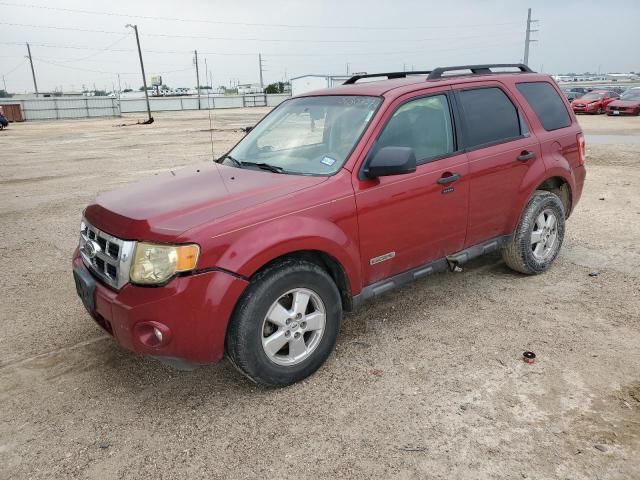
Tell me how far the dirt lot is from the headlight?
2.84 ft

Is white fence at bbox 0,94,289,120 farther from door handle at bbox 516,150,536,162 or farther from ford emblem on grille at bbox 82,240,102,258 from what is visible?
ford emblem on grille at bbox 82,240,102,258

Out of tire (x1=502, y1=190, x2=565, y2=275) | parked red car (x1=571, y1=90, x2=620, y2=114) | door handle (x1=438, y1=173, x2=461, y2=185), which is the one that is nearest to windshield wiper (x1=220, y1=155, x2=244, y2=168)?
door handle (x1=438, y1=173, x2=461, y2=185)

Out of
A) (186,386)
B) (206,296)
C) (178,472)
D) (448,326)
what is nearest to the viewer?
(178,472)

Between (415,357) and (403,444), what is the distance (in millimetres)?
929

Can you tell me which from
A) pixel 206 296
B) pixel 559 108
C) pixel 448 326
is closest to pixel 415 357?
pixel 448 326

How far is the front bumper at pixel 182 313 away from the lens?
2.78m

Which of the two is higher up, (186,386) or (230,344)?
(230,344)

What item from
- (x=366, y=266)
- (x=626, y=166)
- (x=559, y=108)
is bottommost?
(x=626, y=166)

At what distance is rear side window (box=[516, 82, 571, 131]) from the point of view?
478 cm


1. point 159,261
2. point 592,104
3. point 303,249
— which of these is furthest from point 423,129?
point 592,104

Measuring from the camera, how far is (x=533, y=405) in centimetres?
300

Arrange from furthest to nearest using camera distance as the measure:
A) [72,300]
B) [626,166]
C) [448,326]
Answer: [626,166]
[72,300]
[448,326]

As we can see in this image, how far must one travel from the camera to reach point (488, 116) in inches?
171

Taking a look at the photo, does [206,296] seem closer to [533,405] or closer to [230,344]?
[230,344]
